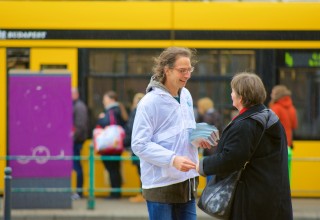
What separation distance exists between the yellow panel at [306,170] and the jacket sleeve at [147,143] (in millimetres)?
7115

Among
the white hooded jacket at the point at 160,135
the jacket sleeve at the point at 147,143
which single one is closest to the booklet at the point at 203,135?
the white hooded jacket at the point at 160,135

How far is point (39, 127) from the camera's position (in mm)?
11695

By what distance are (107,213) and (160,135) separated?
583 centimetres

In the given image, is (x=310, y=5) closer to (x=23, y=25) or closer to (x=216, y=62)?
(x=216, y=62)

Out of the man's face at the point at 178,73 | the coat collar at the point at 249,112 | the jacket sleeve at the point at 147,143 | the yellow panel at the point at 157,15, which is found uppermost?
the yellow panel at the point at 157,15

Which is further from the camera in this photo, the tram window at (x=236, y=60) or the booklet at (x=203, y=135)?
the tram window at (x=236, y=60)

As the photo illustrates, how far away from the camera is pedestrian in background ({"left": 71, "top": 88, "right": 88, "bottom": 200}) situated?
503 inches

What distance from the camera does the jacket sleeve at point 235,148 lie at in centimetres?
525

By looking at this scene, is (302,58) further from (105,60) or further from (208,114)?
(105,60)

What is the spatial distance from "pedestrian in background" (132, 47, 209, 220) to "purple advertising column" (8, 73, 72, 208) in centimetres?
600

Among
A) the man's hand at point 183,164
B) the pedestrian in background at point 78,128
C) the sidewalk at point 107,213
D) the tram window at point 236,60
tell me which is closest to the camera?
the man's hand at point 183,164

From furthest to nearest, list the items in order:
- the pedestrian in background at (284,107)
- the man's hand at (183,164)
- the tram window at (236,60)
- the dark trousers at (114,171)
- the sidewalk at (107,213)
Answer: the tram window at (236,60), the dark trousers at (114,171), the pedestrian in background at (284,107), the sidewalk at (107,213), the man's hand at (183,164)

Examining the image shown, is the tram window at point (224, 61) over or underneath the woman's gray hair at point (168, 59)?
over

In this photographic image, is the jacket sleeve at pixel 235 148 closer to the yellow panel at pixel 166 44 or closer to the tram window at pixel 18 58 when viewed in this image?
the yellow panel at pixel 166 44
